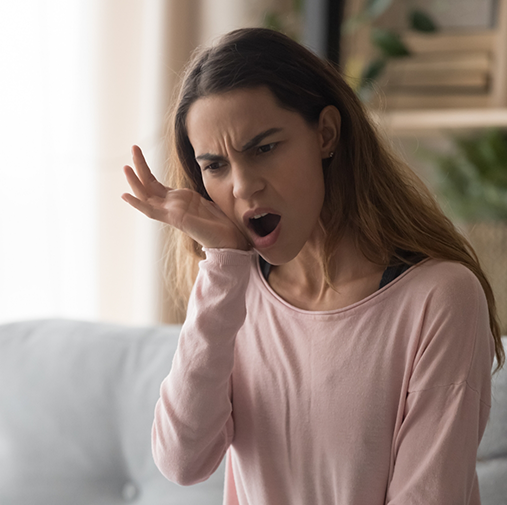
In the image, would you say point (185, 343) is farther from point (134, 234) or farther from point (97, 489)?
point (134, 234)

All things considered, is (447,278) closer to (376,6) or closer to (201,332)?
(201,332)

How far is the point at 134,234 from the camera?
2107mm

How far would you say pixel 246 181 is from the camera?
85 cm

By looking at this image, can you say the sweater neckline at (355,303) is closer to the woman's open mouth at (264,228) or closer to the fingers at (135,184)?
the woman's open mouth at (264,228)

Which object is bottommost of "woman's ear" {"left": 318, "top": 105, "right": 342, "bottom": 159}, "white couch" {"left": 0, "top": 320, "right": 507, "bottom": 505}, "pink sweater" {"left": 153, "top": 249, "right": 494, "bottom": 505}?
"white couch" {"left": 0, "top": 320, "right": 507, "bottom": 505}

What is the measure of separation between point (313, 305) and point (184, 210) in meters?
0.25

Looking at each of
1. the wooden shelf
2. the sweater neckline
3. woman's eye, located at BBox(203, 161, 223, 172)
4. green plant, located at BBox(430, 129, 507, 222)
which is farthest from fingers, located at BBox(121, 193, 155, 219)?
green plant, located at BBox(430, 129, 507, 222)

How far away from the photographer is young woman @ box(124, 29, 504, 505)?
2.73 ft

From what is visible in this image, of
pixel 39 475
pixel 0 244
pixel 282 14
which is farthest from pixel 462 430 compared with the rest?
pixel 282 14

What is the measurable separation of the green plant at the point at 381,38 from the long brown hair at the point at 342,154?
54.3 inches

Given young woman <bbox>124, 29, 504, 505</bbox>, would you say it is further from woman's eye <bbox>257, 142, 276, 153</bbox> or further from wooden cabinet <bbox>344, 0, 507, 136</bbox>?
wooden cabinet <bbox>344, 0, 507, 136</bbox>

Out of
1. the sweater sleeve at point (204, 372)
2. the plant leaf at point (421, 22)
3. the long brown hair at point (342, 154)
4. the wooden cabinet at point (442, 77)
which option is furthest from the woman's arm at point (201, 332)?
the plant leaf at point (421, 22)

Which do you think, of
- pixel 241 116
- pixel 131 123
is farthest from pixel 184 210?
pixel 131 123

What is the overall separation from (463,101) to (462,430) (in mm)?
1852
